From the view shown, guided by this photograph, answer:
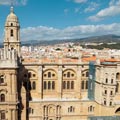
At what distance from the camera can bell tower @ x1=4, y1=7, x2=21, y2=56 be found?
159 feet

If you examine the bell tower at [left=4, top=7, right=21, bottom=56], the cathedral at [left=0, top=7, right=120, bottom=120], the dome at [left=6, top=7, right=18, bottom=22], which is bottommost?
the cathedral at [left=0, top=7, right=120, bottom=120]

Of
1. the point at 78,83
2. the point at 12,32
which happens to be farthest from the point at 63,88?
the point at 12,32

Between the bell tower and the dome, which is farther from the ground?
the dome

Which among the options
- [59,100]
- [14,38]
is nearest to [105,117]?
[59,100]

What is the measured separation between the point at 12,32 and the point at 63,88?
13907mm

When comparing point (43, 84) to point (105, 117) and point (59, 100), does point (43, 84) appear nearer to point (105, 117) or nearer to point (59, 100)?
point (59, 100)

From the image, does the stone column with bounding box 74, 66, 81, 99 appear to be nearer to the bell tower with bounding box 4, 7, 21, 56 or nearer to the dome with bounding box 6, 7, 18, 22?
the bell tower with bounding box 4, 7, 21, 56

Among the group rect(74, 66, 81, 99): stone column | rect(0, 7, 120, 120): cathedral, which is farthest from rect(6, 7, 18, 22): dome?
rect(74, 66, 81, 99): stone column

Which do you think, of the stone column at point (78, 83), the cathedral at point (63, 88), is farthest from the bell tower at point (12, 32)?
the stone column at point (78, 83)

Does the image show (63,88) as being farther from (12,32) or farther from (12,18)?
(12,18)

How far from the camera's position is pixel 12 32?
48938mm

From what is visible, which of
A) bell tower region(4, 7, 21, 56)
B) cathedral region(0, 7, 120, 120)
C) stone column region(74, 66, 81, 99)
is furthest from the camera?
bell tower region(4, 7, 21, 56)

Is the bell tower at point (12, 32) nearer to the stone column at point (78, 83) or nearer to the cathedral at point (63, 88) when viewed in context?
the cathedral at point (63, 88)

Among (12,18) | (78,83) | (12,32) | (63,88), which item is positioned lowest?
(63,88)
